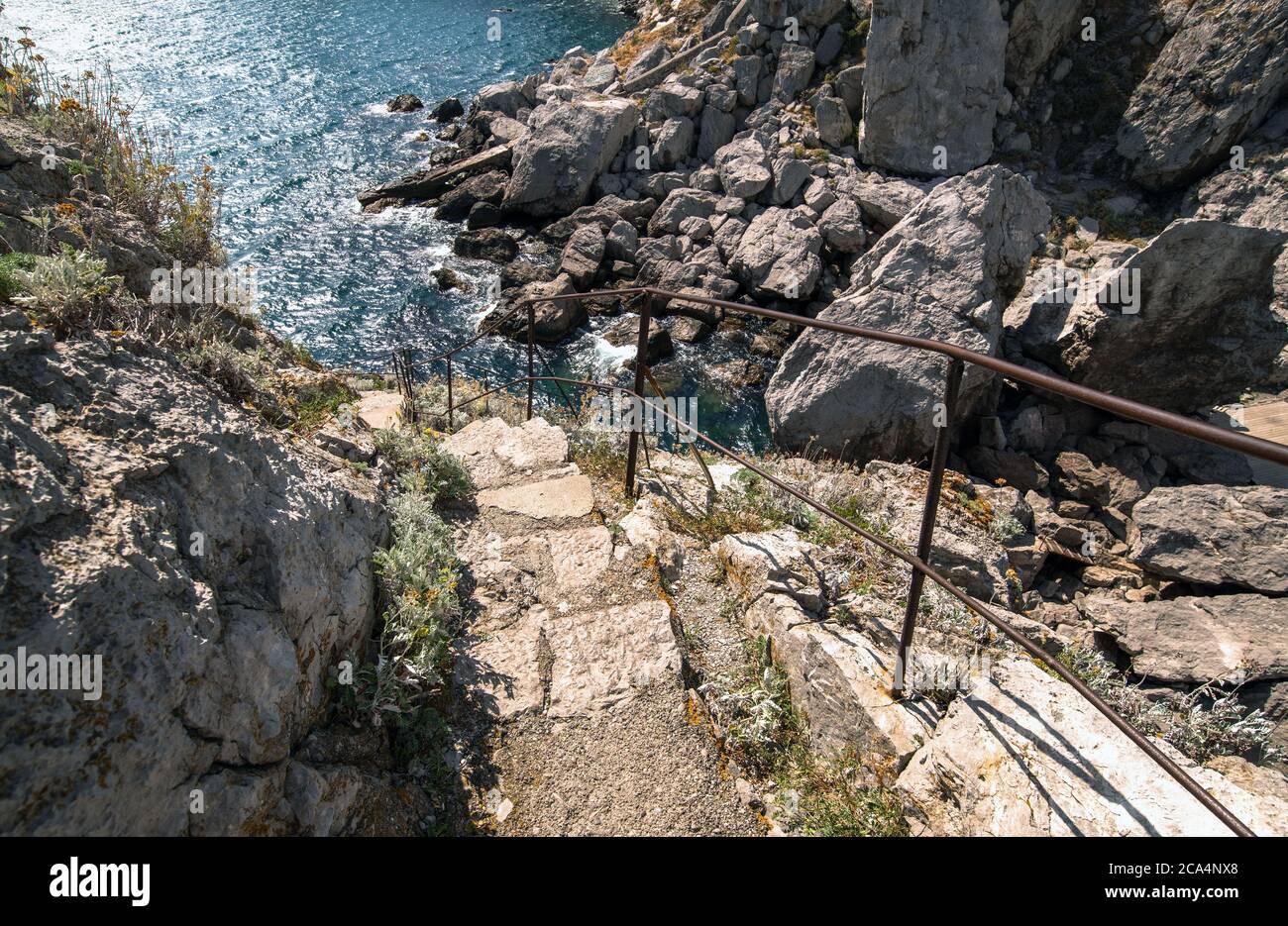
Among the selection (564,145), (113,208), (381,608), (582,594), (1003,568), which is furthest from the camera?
(564,145)

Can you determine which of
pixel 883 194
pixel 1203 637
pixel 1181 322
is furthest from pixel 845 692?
pixel 883 194

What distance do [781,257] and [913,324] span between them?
6644 millimetres

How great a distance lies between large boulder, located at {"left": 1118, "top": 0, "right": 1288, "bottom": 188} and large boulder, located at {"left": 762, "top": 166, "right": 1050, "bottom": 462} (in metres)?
10.6

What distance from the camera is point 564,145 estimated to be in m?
24.5

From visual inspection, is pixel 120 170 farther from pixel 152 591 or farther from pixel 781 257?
pixel 781 257

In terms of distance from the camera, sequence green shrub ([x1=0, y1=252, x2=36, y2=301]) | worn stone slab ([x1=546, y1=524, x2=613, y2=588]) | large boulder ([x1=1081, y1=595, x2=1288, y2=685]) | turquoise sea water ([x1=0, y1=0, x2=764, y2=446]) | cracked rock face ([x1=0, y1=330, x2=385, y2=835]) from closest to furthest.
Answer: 1. cracked rock face ([x1=0, y1=330, x2=385, y2=835])
2. green shrub ([x1=0, y1=252, x2=36, y2=301])
3. worn stone slab ([x1=546, y1=524, x2=613, y2=588])
4. large boulder ([x1=1081, y1=595, x2=1288, y2=685])
5. turquoise sea water ([x1=0, y1=0, x2=764, y2=446])

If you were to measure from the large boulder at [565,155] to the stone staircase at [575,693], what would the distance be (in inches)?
835

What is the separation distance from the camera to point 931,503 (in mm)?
3211

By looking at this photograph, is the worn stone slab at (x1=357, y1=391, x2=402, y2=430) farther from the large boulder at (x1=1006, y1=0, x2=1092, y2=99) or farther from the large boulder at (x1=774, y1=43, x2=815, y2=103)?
the large boulder at (x1=1006, y1=0, x2=1092, y2=99)

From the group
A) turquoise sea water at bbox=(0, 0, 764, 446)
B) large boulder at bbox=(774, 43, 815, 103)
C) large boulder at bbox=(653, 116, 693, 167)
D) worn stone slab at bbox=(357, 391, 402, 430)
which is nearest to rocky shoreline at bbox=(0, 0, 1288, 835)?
worn stone slab at bbox=(357, 391, 402, 430)

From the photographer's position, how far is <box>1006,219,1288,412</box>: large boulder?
13.1 m
